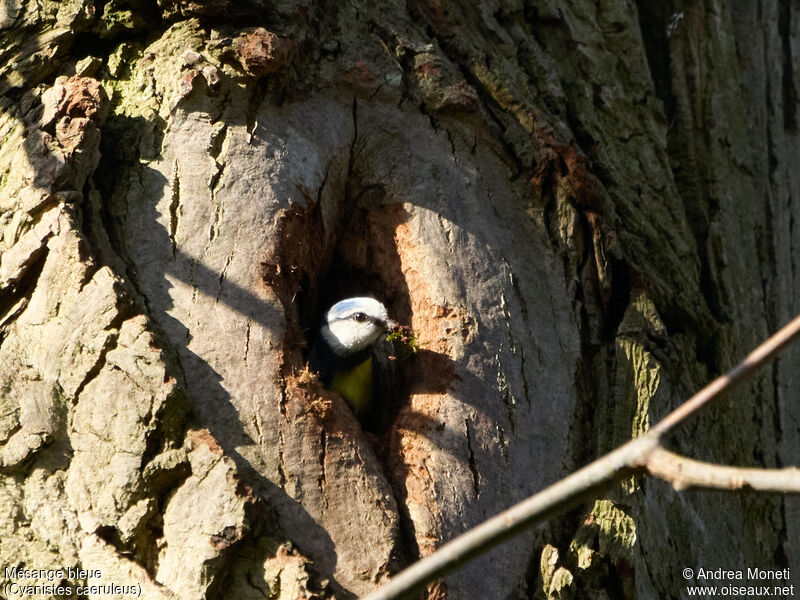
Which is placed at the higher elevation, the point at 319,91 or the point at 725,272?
the point at 319,91

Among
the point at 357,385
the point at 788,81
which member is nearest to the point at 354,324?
the point at 357,385

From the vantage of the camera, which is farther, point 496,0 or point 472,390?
point 496,0

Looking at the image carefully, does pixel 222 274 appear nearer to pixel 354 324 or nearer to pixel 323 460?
pixel 323 460

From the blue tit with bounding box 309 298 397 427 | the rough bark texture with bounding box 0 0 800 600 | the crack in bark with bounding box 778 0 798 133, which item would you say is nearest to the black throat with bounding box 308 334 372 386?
the blue tit with bounding box 309 298 397 427

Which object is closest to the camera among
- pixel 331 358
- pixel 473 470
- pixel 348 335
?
pixel 473 470

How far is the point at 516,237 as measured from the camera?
8.75 ft

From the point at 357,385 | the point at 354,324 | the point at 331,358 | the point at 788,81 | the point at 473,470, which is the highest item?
the point at 788,81

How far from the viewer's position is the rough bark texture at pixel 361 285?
6.90ft

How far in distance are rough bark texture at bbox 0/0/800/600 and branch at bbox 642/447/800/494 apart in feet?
3.88

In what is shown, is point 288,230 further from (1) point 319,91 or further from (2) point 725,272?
(2) point 725,272

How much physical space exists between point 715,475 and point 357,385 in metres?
2.72

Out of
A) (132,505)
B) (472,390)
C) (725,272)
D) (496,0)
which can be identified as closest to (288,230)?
(472,390)

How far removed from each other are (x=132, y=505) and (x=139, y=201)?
0.89 meters

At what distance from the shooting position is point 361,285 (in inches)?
128
